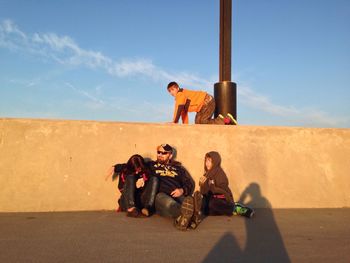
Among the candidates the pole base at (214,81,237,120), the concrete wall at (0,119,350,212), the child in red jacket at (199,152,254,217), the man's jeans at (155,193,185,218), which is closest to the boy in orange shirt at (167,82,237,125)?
the pole base at (214,81,237,120)

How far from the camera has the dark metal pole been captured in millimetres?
6199

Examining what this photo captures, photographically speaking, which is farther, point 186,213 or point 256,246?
point 186,213

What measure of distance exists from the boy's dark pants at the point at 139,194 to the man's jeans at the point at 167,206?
0.34 ft

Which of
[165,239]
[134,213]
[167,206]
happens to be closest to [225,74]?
[167,206]

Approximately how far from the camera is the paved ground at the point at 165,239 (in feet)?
8.75

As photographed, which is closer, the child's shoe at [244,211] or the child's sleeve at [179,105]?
the child's shoe at [244,211]

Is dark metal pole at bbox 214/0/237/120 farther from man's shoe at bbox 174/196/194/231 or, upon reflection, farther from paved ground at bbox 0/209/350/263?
man's shoe at bbox 174/196/194/231

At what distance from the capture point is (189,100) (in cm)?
621

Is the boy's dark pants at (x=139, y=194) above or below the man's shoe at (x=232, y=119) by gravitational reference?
below

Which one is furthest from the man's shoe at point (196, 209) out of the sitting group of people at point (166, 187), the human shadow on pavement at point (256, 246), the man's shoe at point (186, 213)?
the human shadow on pavement at point (256, 246)

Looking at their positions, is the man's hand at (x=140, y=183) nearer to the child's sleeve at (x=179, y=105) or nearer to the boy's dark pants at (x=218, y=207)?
the boy's dark pants at (x=218, y=207)

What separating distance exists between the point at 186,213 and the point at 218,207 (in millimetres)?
1026

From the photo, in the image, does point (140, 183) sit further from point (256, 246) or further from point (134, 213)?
point (256, 246)

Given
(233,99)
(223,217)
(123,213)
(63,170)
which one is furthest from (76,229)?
(233,99)
